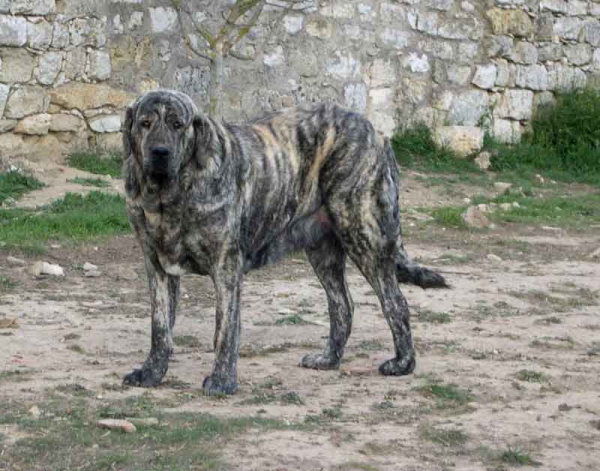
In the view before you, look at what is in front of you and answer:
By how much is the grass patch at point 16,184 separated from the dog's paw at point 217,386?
5.19 metres

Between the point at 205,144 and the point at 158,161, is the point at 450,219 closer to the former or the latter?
the point at 205,144

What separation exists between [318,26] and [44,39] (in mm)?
3240

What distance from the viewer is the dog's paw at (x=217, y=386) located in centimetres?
596

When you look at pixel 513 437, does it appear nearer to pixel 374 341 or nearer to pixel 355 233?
pixel 355 233

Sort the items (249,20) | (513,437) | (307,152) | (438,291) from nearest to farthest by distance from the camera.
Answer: (513,437) → (307,152) → (438,291) → (249,20)

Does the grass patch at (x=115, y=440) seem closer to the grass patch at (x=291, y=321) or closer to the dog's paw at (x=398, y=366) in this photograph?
the dog's paw at (x=398, y=366)

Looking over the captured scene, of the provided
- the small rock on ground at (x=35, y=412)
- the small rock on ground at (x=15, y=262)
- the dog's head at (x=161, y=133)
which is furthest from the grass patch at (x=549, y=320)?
the small rock on ground at (x=35, y=412)

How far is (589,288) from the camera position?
9398 mm

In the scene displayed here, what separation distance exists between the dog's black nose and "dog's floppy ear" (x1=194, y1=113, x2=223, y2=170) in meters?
0.26

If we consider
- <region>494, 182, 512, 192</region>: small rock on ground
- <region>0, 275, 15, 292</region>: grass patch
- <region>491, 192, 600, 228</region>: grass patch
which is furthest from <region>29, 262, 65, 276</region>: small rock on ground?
<region>494, 182, 512, 192</region>: small rock on ground

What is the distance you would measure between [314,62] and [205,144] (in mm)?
7744

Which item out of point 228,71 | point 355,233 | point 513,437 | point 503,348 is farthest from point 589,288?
point 228,71

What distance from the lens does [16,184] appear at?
1102cm

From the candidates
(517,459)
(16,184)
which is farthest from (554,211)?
(517,459)
